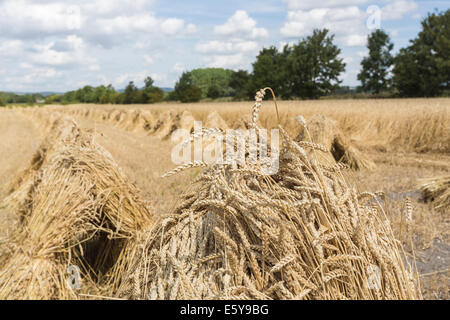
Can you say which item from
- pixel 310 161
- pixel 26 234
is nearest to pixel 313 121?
pixel 26 234

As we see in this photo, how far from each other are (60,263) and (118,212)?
2.28 feet

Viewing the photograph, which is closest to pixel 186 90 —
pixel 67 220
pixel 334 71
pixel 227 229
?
pixel 334 71

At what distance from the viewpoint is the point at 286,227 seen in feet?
4.33

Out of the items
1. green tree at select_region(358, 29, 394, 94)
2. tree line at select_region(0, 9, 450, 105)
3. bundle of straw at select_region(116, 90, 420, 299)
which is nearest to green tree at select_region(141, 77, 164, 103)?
tree line at select_region(0, 9, 450, 105)

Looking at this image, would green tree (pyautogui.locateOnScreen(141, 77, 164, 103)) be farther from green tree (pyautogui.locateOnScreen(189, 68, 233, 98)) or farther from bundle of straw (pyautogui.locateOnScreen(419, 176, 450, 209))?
bundle of straw (pyautogui.locateOnScreen(419, 176, 450, 209))

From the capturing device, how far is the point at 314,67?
1885 inches

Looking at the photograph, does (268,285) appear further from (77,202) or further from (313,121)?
(313,121)

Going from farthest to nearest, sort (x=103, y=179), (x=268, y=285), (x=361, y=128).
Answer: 1. (x=361, y=128)
2. (x=103, y=179)
3. (x=268, y=285)

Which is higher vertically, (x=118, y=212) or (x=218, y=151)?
(x=218, y=151)

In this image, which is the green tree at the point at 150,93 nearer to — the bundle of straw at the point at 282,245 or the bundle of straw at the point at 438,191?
the bundle of straw at the point at 438,191

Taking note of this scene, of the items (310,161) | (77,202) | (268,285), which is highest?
(310,161)

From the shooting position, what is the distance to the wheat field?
1293 mm

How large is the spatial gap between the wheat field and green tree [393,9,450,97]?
38.6m

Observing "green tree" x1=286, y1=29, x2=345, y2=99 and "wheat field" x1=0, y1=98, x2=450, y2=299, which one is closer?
"wheat field" x1=0, y1=98, x2=450, y2=299
